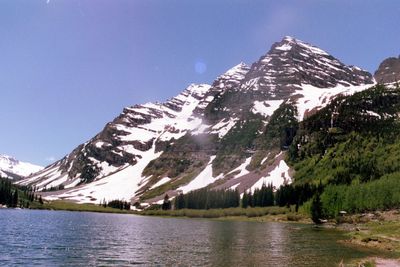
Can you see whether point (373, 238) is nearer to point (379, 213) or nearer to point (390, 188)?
point (379, 213)

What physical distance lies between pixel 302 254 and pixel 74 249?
3711 cm

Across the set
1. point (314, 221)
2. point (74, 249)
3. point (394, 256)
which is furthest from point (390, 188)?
point (74, 249)

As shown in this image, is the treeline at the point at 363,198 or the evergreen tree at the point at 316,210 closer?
the treeline at the point at 363,198

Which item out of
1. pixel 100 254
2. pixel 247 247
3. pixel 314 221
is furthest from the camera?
pixel 314 221

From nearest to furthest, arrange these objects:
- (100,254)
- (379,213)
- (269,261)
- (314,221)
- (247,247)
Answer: (269,261), (100,254), (247,247), (379,213), (314,221)

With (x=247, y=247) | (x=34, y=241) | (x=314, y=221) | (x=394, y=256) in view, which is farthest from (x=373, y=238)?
(x=314, y=221)

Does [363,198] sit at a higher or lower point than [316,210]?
higher

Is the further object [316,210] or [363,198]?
[363,198]

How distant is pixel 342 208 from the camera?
181375mm

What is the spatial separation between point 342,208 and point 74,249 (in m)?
138

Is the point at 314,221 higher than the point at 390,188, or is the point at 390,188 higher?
the point at 390,188

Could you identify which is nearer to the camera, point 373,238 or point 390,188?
point 373,238

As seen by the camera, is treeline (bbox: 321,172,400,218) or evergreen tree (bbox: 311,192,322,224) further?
evergreen tree (bbox: 311,192,322,224)

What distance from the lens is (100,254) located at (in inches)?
2566
